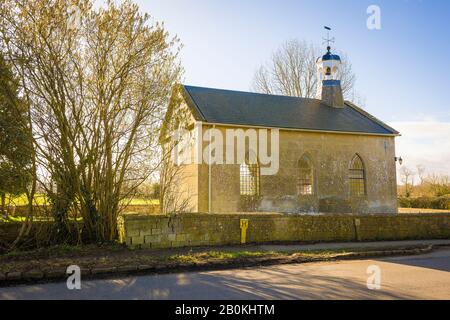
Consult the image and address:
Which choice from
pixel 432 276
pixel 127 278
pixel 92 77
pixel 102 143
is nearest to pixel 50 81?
pixel 92 77

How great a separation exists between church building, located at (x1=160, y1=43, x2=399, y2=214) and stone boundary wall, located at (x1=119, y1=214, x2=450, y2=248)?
12.8 feet

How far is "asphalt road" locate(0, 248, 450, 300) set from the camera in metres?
6.29

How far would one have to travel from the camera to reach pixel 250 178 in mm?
19719

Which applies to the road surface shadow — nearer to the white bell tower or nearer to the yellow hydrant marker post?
the yellow hydrant marker post

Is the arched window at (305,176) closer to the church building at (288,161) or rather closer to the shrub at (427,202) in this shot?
the church building at (288,161)

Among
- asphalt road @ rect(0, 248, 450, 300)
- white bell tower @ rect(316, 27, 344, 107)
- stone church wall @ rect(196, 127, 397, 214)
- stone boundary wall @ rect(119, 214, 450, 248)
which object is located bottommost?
asphalt road @ rect(0, 248, 450, 300)

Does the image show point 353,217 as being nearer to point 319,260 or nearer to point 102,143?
point 319,260

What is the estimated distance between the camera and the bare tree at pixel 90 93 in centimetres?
1027

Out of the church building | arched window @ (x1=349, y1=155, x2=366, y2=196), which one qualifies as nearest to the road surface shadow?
the church building

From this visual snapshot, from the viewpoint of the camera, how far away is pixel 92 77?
11312 millimetres

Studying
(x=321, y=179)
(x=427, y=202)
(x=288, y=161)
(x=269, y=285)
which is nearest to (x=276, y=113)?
(x=288, y=161)

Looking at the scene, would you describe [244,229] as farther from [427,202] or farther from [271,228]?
[427,202]

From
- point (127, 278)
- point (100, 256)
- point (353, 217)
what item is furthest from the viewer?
point (353, 217)
